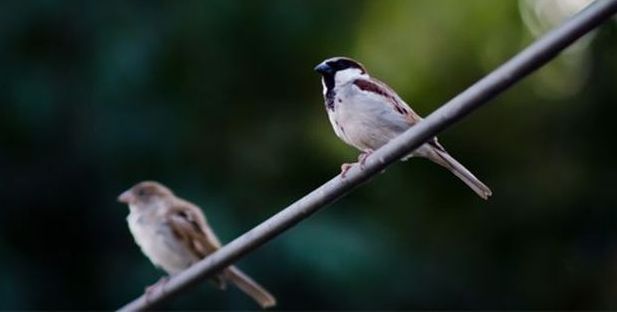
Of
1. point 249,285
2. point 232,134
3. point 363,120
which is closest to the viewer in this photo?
point 363,120

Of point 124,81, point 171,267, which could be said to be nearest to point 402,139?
point 171,267

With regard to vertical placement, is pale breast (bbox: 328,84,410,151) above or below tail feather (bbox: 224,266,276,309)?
below

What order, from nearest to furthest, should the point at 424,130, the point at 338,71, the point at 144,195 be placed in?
the point at 424,130 → the point at 338,71 → the point at 144,195

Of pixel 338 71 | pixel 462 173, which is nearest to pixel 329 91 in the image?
pixel 338 71

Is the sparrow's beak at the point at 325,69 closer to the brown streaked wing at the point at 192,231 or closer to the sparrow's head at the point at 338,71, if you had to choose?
the sparrow's head at the point at 338,71

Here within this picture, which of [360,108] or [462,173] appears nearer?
[462,173]

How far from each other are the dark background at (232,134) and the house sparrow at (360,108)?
3.40 m

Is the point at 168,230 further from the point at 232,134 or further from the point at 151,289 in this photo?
the point at 232,134

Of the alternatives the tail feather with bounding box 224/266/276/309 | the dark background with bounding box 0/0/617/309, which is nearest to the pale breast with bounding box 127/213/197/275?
the tail feather with bounding box 224/266/276/309

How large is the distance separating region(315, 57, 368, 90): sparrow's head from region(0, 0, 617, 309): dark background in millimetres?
3387

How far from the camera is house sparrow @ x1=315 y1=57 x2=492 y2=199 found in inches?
161

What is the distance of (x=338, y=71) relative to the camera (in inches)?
166

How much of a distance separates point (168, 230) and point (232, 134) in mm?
2452

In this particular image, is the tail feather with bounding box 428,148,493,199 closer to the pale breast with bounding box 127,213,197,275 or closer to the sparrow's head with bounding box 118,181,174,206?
the pale breast with bounding box 127,213,197,275
